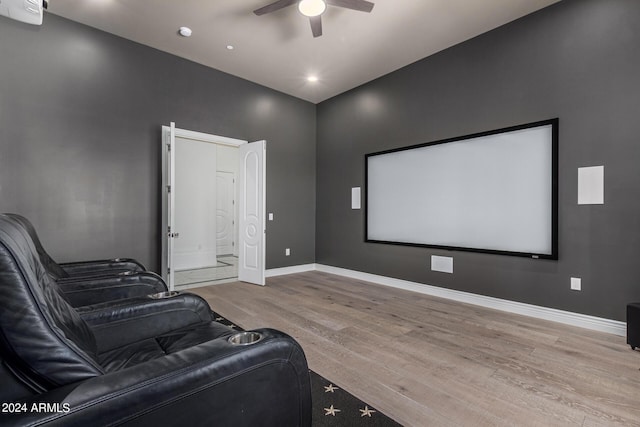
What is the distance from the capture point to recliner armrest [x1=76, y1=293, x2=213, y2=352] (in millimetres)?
1561

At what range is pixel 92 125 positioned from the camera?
3.78 meters

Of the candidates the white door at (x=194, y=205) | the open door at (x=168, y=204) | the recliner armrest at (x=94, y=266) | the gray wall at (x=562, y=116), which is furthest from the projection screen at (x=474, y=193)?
the white door at (x=194, y=205)

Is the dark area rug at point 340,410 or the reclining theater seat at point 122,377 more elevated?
the reclining theater seat at point 122,377

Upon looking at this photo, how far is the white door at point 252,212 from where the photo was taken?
4840 mm

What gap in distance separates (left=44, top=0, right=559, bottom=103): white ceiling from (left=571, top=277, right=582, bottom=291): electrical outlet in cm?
297

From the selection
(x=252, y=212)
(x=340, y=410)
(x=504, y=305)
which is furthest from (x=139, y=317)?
(x=504, y=305)

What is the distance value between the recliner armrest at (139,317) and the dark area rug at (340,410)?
0.86 metres

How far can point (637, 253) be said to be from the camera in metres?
2.82

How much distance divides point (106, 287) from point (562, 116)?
456cm

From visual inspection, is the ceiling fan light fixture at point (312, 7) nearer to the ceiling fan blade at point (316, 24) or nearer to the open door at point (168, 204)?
the ceiling fan blade at point (316, 24)

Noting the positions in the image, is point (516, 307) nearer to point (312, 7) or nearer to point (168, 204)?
point (312, 7)

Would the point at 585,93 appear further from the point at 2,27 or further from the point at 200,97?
the point at 2,27

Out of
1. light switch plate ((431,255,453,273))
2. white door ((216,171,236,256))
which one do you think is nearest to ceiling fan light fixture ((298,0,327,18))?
light switch plate ((431,255,453,273))

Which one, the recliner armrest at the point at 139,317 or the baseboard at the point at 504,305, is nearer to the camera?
the recliner armrest at the point at 139,317
